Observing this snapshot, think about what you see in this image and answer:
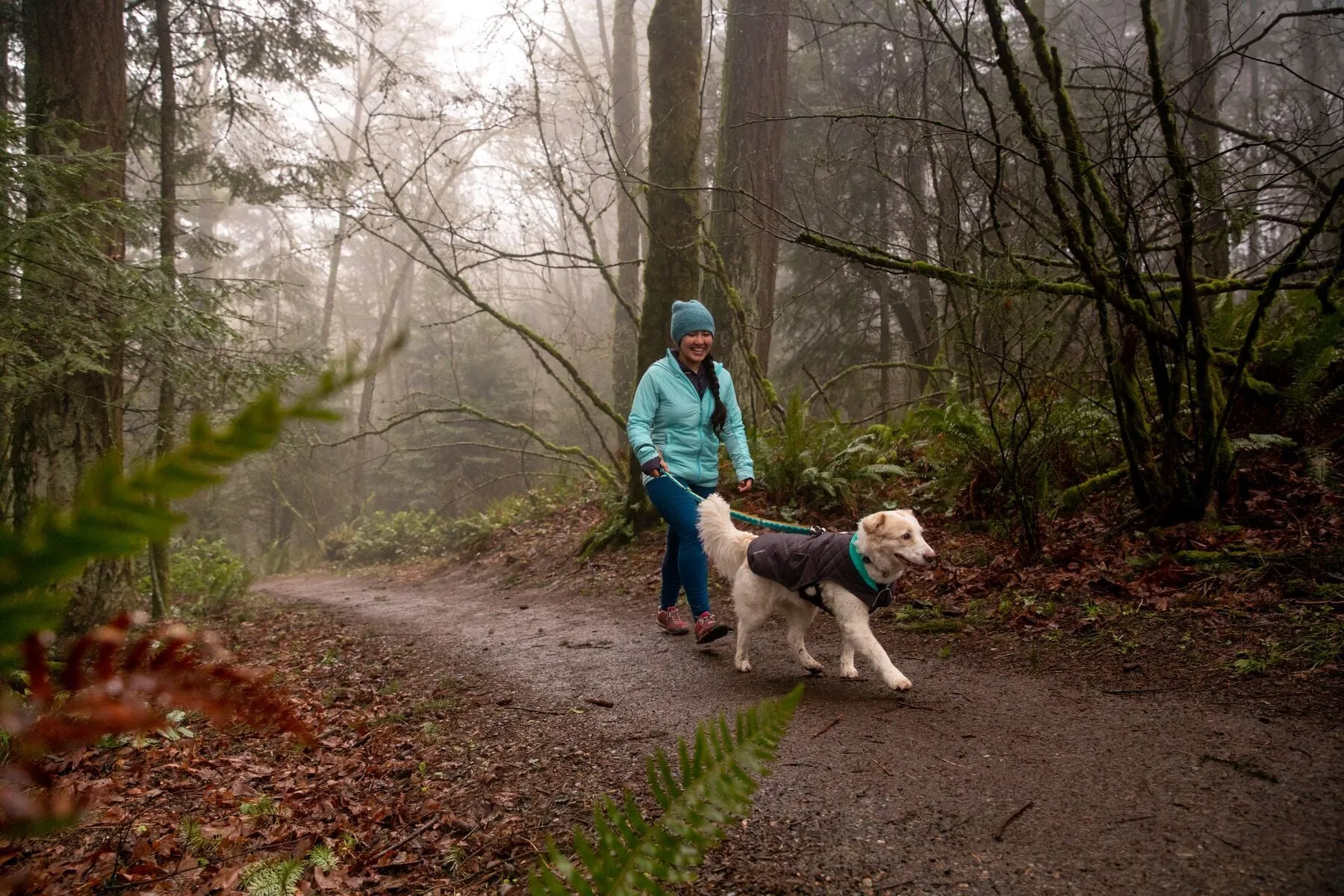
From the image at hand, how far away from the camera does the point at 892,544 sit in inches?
184

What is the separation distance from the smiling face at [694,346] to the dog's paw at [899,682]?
2835 millimetres

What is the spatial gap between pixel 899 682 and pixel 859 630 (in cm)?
37

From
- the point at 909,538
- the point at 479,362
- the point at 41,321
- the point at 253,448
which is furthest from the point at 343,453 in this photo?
the point at 253,448

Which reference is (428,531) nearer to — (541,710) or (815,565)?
(541,710)

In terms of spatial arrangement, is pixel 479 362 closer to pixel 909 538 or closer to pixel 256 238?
pixel 256 238

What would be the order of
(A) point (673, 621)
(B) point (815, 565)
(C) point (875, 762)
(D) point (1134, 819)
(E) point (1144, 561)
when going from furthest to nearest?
(A) point (673, 621) < (E) point (1144, 561) < (B) point (815, 565) < (C) point (875, 762) < (D) point (1134, 819)

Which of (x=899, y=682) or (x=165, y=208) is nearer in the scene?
(x=899, y=682)

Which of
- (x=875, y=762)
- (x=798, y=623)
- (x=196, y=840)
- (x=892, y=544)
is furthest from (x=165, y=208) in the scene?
(x=875, y=762)

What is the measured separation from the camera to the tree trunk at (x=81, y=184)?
7508mm

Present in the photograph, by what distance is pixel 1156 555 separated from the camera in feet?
18.0

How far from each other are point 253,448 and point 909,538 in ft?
14.9

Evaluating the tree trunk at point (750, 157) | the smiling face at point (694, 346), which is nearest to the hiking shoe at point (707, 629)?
the smiling face at point (694, 346)

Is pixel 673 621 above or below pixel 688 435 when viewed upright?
below

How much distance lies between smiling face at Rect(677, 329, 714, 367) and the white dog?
164cm
